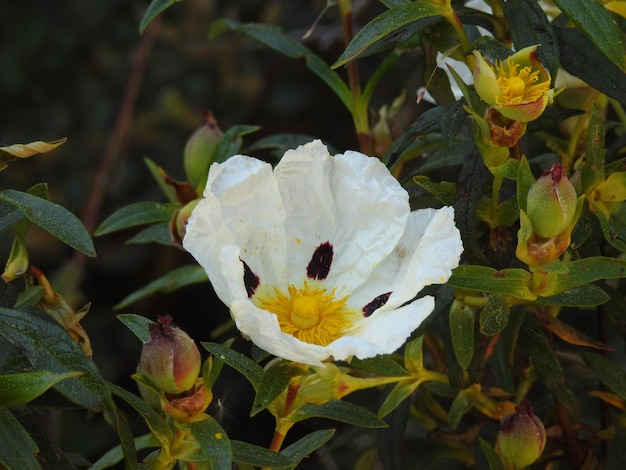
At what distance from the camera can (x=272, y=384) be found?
3.04ft

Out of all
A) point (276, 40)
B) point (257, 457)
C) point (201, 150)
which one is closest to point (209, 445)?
point (257, 457)

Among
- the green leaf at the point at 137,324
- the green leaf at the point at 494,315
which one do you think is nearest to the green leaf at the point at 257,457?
the green leaf at the point at 137,324

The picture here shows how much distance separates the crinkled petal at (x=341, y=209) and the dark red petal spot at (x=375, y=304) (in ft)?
0.09

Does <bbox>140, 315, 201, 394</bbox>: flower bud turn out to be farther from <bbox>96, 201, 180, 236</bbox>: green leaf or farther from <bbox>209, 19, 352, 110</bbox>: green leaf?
<bbox>209, 19, 352, 110</bbox>: green leaf

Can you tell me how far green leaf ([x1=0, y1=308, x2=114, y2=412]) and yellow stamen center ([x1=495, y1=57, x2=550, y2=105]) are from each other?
47 centimetres

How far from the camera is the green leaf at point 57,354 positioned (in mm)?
914

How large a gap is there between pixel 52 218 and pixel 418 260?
0.36 m

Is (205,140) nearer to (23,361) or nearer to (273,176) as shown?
(273,176)

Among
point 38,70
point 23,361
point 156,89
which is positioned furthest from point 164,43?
point 23,361

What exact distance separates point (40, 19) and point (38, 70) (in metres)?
0.14

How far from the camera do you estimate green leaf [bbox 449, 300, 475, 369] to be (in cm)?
105

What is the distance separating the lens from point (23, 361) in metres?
0.95

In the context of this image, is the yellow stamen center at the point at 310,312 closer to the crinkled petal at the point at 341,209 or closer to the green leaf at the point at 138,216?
the crinkled petal at the point at 341,209

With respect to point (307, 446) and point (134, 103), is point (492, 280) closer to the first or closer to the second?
point (307, 446)
